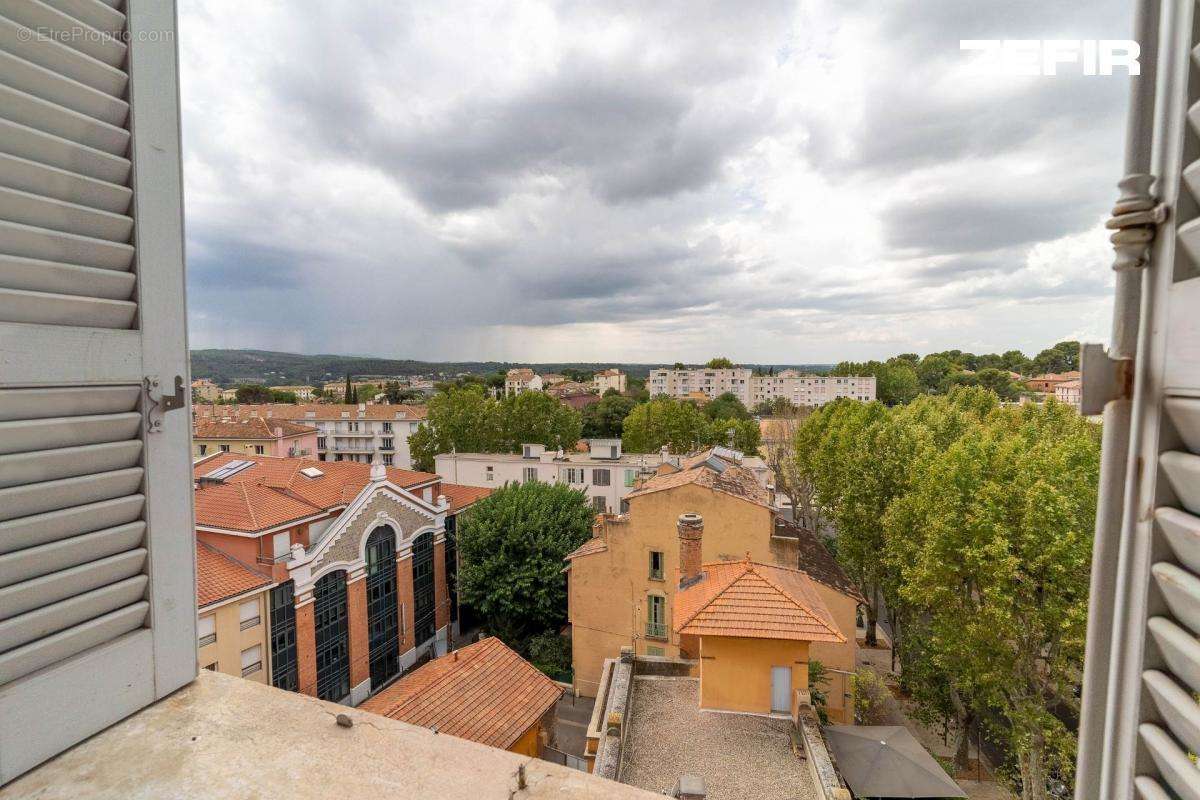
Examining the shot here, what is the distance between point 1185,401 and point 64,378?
2448 mm

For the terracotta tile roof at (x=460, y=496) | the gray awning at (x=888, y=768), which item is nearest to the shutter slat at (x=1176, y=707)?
the gray awning at (x=888, y=768)

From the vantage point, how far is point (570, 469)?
25.6 meters

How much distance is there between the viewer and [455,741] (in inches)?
65.1

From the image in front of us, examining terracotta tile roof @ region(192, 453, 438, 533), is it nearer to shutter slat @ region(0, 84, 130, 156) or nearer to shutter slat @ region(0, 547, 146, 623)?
shutter slat @ region(0, 547, 146, 623)

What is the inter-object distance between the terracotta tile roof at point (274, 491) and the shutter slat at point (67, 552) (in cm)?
1306

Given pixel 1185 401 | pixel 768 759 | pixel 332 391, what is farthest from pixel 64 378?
pixel 332 391

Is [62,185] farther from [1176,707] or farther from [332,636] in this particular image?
[332,636]

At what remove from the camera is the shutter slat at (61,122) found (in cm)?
144

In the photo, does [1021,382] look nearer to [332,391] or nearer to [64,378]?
[64,378]

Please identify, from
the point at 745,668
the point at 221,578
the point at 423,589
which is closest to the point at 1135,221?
the point at 745,668

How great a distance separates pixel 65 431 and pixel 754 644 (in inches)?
315

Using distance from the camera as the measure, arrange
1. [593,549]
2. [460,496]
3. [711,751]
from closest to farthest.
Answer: [711,751]
[593,549]
[460,496]

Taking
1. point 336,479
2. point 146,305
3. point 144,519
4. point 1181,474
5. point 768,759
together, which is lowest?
point 768,759

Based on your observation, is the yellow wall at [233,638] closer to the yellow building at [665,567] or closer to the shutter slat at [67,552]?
the yellow building at [665,567]
